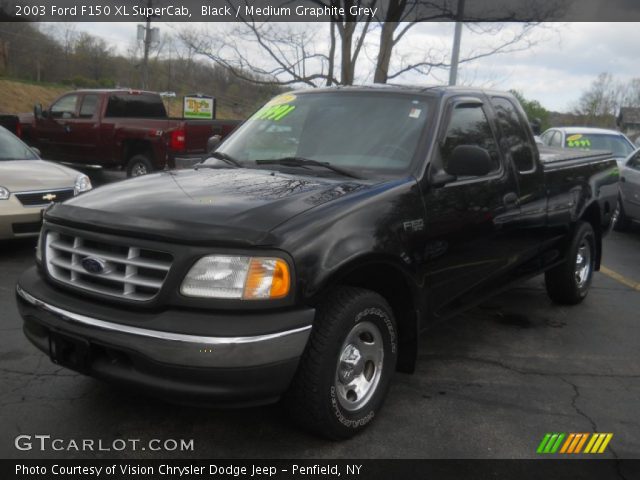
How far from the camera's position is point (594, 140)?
12.7 metres

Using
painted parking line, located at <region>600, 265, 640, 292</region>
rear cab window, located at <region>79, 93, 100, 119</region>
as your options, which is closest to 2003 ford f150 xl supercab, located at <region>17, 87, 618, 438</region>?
painted parking line, located at <region>600, 265, 640, 292</region>

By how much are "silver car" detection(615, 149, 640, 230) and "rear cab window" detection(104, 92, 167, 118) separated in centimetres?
980

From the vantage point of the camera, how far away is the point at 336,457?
303cm

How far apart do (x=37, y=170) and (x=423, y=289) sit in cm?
533

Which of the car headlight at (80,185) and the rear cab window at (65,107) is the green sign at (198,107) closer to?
the rear cab window at (65,107)

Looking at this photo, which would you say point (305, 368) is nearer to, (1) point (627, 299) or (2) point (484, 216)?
(2) point (484, 216)

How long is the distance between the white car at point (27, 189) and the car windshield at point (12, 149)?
1 centimetres

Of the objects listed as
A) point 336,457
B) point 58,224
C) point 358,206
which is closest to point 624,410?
point 336,457

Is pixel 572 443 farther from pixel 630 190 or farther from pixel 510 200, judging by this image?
pixel 630 190

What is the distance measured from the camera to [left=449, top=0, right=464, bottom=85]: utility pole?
12259 mm

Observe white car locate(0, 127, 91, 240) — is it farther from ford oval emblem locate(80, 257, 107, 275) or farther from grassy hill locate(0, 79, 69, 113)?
grassy hill locate(0, 79, 69, 113)

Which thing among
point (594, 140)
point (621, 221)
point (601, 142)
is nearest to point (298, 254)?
point (621, 221)

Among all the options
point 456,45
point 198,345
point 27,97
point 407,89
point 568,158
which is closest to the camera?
point 198,345

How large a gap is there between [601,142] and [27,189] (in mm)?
11004
